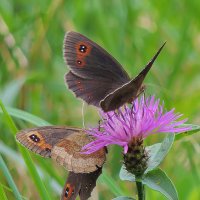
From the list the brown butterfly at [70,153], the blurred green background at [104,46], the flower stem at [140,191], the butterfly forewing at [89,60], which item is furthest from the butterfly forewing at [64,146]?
the blurred green background at [104,46]

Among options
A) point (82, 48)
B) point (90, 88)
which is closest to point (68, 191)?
point (90, 88)

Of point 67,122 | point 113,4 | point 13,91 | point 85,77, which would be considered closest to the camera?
point 85,77

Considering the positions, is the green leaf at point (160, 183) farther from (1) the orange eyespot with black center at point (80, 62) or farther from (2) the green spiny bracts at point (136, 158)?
(1) the orange eyespot with black center at point (80, 62)

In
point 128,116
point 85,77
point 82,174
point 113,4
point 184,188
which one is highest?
point 113,4

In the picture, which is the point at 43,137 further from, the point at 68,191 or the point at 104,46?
the point at 104,46

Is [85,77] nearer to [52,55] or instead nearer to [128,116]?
[128,116]

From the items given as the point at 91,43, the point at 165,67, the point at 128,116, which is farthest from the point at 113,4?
the point at 128,116

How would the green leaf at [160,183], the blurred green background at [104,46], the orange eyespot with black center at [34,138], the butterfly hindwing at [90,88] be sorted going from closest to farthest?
the green leaf at [160,183]
the orange eyespot with black center at [34,138]
the butterfly hindwing at [90,88]
the blurred green background at [104,46]
